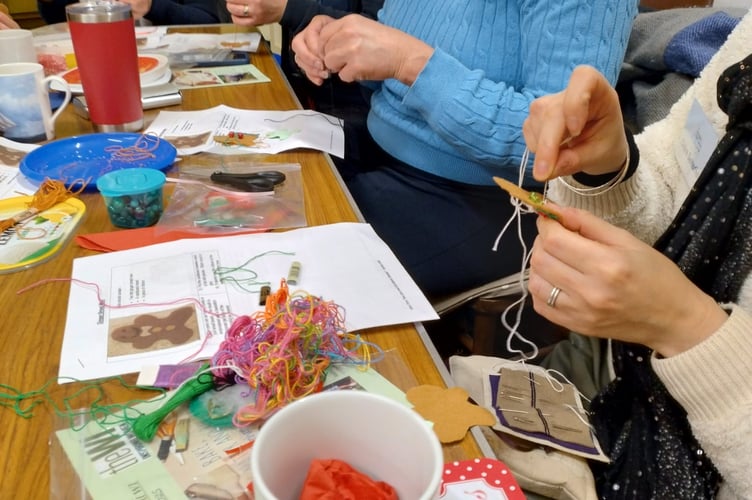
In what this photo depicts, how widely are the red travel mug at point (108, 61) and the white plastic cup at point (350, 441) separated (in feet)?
2.76

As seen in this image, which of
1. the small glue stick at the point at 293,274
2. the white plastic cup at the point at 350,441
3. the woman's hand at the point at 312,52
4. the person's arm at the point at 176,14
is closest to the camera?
the white plastic cup at the point at 350,441

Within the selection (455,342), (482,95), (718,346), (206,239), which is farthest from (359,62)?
(718,346)

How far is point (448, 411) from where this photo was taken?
0.52 meters

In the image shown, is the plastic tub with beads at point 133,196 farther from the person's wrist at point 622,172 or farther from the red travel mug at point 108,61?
the person's wrist at point 622,172

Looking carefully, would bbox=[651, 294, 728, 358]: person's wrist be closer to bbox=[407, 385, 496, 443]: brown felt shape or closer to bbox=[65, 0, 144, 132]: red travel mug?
bbox=[407, 385, 496, 443]: brown felt shape

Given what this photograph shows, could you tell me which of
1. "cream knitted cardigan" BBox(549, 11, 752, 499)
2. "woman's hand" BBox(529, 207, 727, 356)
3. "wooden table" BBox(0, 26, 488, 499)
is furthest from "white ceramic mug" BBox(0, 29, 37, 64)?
"cream knitted cardigan" BBox(549, 11, 752, 499)

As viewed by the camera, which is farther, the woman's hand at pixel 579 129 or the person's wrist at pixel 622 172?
the person's wrist at pixel 622 172

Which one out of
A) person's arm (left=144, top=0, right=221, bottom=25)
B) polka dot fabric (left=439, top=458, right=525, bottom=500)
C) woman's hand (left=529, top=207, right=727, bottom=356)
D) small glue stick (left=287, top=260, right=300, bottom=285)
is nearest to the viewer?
polka dot fabric (left=439, top=458, right=525, bottom=500)

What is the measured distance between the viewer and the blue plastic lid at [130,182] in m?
0.78

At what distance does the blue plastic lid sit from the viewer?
78cm

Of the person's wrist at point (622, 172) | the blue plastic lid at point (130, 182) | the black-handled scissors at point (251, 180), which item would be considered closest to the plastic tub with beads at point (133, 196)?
the blue plastic lid at point (130, 182)

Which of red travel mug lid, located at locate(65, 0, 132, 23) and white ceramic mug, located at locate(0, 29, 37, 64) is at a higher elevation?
red travel mug lid, located at locate(65, 0, 132, 23)

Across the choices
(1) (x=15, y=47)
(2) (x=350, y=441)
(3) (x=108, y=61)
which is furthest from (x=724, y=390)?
(1) (x=15, y=47)

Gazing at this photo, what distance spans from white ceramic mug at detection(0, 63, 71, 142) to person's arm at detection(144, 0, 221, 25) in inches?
35.6
